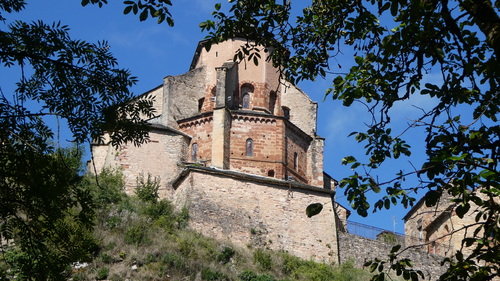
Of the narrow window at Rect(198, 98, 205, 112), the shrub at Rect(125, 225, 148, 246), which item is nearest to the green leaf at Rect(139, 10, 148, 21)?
the shrub at Rect(125, 225, 148, 246)

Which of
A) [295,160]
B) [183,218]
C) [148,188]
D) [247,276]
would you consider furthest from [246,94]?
[247,276]

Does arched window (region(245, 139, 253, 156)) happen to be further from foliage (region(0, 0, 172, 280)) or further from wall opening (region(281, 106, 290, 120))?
foliage (region(0, 0, 172, 280))

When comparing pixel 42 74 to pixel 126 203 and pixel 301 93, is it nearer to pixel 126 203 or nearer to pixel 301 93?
pixel 126 203

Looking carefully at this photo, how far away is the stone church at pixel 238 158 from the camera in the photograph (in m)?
36.9

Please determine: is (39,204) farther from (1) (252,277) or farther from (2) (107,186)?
(2) (107,186)

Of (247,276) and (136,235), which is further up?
(136,235)

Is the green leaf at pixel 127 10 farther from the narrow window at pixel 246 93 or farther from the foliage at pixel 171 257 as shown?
the narrow window at pixel 246 93

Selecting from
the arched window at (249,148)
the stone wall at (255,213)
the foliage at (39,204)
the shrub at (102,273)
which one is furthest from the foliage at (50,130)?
the arched window at (249,148)

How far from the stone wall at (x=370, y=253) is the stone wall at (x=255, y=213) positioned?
2.76ft

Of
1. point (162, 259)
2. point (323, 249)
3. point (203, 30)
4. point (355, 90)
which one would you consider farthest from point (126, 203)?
point (355, 90)

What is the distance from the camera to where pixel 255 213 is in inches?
1467

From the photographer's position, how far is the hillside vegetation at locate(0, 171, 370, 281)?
31.9 meters

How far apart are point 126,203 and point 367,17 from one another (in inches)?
1047

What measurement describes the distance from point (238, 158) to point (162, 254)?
9442 millimetres
